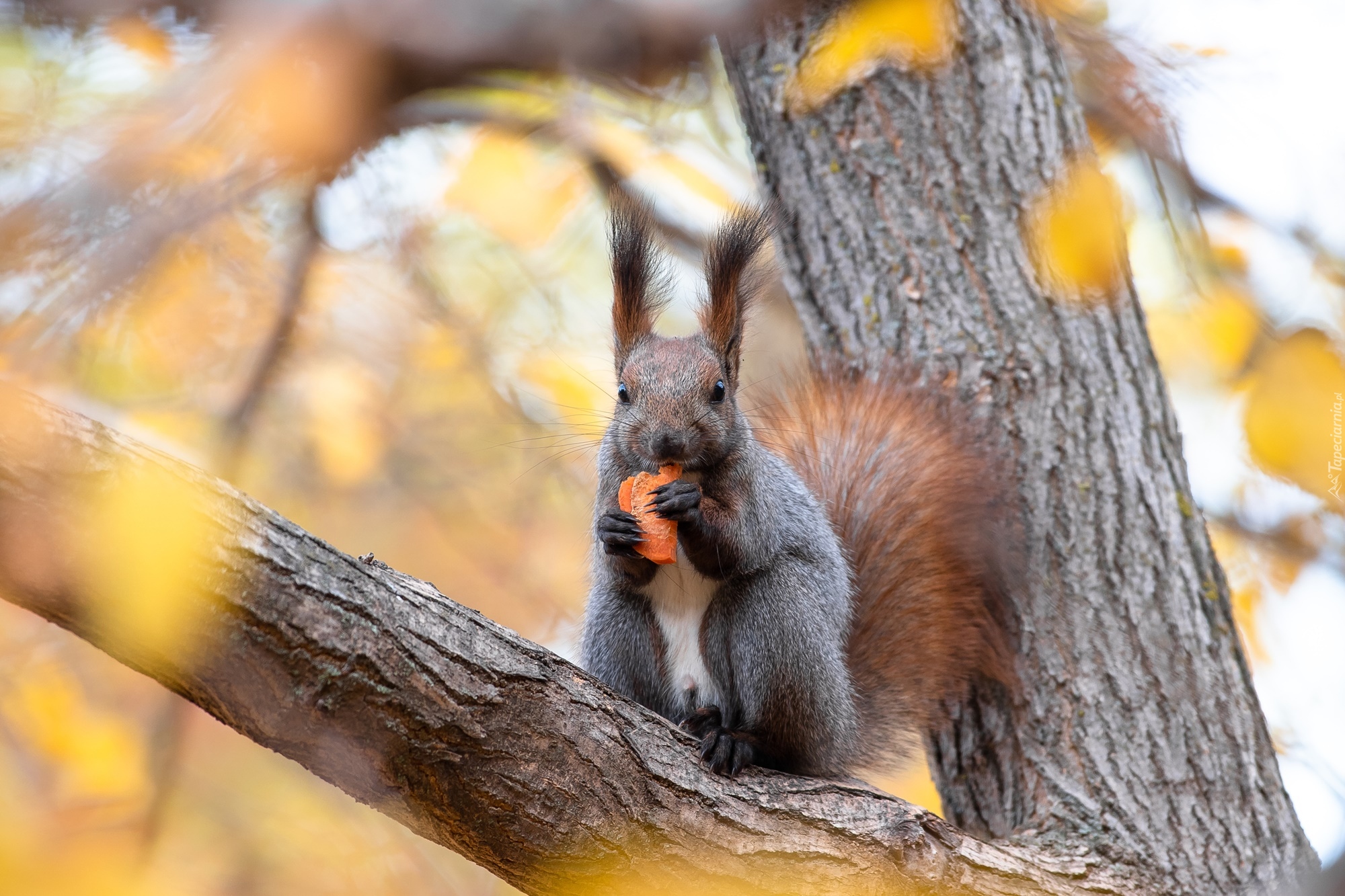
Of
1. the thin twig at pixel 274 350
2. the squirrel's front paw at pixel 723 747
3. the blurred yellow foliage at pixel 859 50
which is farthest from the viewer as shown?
the thin twig at pixel 274 350

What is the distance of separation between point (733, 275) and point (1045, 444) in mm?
1003

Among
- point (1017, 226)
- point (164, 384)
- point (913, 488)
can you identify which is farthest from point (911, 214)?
point (164, 384)

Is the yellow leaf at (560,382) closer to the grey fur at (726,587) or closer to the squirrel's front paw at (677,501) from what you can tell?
the grey fur at (726,587)

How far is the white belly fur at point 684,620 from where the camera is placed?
2322mm

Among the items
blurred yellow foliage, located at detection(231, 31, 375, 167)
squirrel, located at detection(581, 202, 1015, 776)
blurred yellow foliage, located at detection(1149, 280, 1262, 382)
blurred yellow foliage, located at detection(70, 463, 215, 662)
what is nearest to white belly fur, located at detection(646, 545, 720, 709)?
squirrel, located at detection(581, 202, 1015, 776)

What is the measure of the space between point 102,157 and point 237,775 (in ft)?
7.07

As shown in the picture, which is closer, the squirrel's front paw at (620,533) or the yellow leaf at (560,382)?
the squirrel's front paw at (620,533)

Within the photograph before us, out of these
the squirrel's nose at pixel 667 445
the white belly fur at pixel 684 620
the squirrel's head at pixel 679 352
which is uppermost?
the squirrel's head at pixel 679 352

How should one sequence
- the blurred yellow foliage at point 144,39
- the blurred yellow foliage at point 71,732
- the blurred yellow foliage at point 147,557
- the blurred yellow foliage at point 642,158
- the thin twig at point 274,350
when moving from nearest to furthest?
the blurred yellow foliage at point 147,557 → the blurred yellow foliage at point 144,39 → the blurred yellow foliage at point 71,732 → the thin twig at point 274,350 → the blurred yellow foliage at point 642,158

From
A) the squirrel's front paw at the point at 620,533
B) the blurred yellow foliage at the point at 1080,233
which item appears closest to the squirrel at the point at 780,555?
the squirrel's front paw at the point at 620,533

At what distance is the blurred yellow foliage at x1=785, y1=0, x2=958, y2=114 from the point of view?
274 cm

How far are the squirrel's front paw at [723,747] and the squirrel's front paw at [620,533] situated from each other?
392 mm

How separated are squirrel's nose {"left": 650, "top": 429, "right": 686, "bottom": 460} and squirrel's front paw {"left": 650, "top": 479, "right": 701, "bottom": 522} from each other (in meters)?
0.06

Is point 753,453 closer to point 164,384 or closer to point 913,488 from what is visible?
point 913,488
